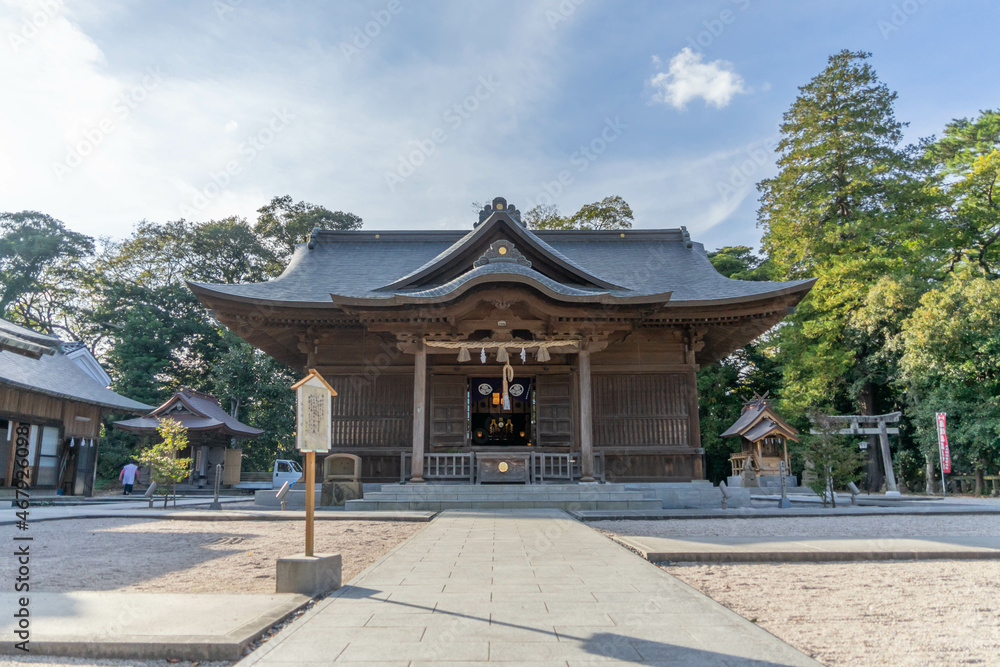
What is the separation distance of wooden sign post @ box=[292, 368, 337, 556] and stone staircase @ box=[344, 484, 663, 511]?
7036 mm

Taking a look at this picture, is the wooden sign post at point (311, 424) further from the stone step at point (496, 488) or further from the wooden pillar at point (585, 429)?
the wooden pillar at point (585, 429)

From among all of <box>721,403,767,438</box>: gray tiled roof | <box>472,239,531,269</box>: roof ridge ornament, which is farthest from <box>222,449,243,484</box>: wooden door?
<box>721,403,767,438</box>: gray tiled roof

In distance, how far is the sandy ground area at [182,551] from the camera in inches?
200

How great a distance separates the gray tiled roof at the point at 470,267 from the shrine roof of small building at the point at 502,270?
29mm

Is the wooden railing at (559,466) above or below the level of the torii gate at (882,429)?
below

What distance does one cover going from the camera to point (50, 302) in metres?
34.2

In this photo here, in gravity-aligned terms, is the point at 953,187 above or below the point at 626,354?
above

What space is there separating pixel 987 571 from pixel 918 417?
2052 cm

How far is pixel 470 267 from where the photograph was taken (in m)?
15.2

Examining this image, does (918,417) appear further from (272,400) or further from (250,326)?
(272,400)

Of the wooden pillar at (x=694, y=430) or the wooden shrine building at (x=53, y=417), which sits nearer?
the wooden pillar at (x=694, y=430)

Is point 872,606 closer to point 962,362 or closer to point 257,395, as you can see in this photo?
point 962,362

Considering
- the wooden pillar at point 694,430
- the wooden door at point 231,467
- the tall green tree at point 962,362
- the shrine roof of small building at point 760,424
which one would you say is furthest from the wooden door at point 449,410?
the wooden door at point 231,467

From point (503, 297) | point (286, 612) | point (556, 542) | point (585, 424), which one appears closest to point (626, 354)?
point (585, 424)
